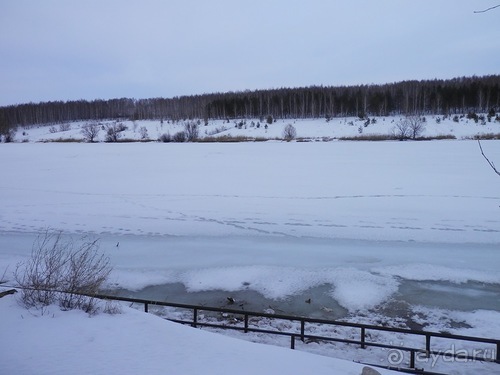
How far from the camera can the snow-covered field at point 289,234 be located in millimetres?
7836

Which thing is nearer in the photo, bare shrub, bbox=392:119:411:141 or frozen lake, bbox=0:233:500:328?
frozen lake, bbox=0:233:500:328

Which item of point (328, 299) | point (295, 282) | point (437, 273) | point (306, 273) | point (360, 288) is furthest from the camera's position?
point (306, 273)

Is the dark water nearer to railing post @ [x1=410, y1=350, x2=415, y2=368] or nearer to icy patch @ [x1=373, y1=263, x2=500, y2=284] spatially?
icy patch @ [x1=373, y1=263, x2=500, y2=284]

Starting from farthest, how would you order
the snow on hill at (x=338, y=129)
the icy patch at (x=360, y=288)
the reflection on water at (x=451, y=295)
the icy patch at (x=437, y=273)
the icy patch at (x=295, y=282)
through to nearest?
1. the snow on hill at (x=338, y=129)
2. the icy patch at (x=437, y=273)
3. the icy patch at (x=295, y=282)
4. the icy patch at (x=360, y=288)
5. the reflection on water at (x=451, y=295)

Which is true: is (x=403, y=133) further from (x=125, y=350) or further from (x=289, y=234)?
(x=125, y=350)

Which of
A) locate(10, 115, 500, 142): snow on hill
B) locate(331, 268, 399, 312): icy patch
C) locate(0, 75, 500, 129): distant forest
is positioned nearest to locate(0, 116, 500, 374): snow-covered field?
locate(331, 268, 399, 312): icy patch

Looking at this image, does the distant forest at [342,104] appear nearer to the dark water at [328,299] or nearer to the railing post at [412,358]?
the dark water at [328,299]

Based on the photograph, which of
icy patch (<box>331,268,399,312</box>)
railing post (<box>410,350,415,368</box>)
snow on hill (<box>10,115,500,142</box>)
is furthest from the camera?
snow on hill (<box>10,115,500,142</box>)

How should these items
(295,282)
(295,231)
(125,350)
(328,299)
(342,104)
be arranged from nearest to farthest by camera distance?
(125,350), (328,299), (295,282), (295,231), (342,104)

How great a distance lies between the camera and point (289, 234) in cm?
1291

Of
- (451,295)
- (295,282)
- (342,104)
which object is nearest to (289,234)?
(295,282)

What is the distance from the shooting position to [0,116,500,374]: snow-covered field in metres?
7.84

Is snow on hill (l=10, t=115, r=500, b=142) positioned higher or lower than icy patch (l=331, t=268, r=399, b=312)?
higher

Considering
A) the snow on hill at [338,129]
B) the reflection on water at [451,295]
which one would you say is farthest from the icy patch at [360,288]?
the snow on hill at [338,129]
